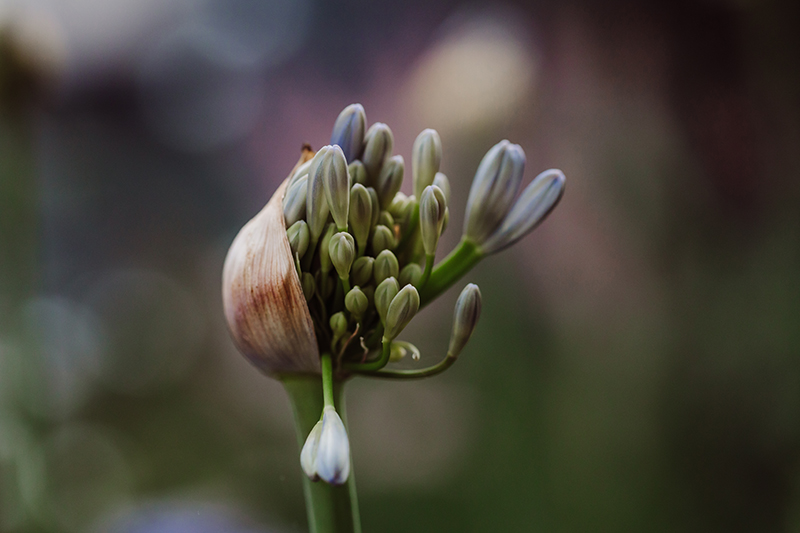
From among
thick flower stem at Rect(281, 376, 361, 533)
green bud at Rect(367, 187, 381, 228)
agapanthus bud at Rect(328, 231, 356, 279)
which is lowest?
thick flower stem at Rect(281, 376, 361, 533)

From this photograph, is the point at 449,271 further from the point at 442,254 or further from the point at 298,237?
the point at 442,254

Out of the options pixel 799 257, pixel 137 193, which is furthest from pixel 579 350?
pixel 137 193

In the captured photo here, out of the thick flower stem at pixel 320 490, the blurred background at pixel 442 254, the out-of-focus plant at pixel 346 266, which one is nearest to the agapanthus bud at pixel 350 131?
the out-of-focus plant at pixel 346 266

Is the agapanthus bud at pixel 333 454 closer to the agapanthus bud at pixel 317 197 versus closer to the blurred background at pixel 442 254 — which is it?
the agapanthus bud at pixel 317 197

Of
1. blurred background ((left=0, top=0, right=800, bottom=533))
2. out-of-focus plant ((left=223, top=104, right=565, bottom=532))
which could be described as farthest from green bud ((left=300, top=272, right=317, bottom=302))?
blurred background ((left=0, top=0, right=800, bottom=533))

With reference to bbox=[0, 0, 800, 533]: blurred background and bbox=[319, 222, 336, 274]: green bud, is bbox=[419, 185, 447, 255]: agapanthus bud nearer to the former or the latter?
bbox=[319, 222, 336, 274]: green bud
